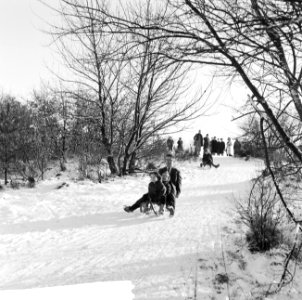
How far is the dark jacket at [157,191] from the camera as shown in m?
7.36

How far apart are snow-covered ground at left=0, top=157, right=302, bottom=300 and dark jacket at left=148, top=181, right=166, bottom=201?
0.45 metres

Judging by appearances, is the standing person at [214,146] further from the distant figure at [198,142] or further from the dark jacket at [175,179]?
the dark jacket at [175,179]

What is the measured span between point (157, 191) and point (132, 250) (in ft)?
8.02

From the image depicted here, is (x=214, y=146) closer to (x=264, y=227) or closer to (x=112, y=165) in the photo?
(x=112, y=165)

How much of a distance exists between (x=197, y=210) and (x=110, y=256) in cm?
361

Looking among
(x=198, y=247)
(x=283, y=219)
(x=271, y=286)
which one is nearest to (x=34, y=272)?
(x=198, y=247)

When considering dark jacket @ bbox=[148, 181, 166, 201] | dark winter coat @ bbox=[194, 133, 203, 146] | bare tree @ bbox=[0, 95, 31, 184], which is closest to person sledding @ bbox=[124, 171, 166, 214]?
dark jacket @ bbox=[148, 181, 166, 201]

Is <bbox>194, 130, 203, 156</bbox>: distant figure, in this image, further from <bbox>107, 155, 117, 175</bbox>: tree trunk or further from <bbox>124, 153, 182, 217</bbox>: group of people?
<bbox>124, 153, 182, 217</bbox>: group of people

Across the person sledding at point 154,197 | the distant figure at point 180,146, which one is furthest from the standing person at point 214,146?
the person sledding at point 154,197

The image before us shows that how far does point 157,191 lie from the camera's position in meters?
7.39

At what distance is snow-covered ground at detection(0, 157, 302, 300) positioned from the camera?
3.94 meters

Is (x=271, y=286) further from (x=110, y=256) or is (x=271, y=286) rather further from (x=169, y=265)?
(x=110, y=256)

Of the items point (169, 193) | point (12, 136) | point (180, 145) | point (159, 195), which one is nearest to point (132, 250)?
point (159, 195)

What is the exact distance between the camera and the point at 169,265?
14.4 ft
